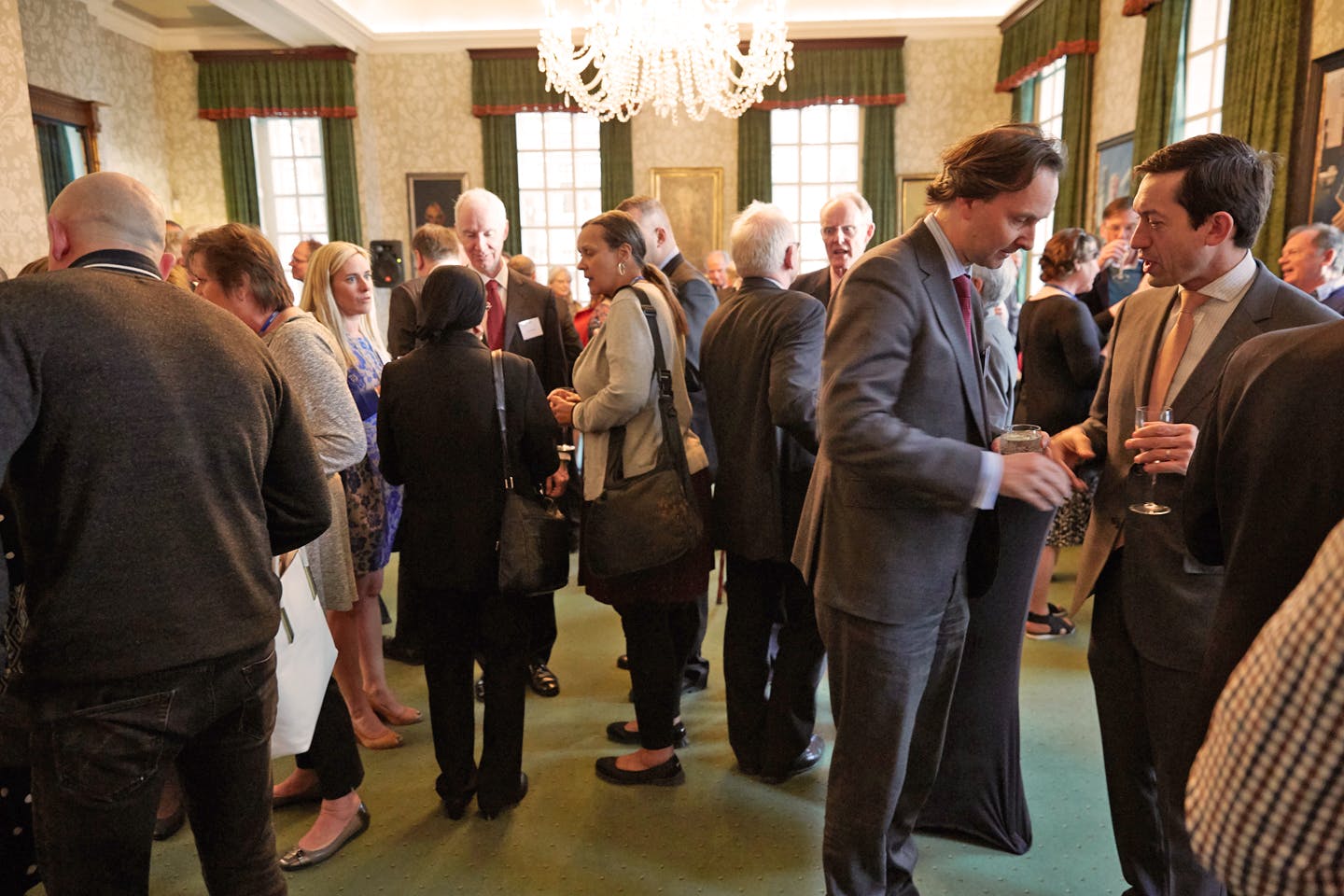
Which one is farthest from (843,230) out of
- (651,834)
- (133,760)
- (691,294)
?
(133,760)

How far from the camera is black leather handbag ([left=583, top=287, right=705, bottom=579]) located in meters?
2.47

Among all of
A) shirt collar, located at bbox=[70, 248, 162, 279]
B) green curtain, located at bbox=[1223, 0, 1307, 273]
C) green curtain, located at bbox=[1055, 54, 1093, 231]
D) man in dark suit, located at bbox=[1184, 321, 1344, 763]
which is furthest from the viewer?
green curtain, located at bbox=[1055, 54, 1093, 231]

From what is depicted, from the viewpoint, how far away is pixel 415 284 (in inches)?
149

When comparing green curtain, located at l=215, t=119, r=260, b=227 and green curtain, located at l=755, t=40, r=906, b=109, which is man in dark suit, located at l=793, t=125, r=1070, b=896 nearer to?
green curtain, located at l=755, t=40, r=906, b=109

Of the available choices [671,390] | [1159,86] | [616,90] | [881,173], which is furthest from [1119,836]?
[881,173]

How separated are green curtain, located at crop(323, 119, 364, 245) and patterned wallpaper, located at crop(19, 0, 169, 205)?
1.72 m

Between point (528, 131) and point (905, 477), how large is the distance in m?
9.59

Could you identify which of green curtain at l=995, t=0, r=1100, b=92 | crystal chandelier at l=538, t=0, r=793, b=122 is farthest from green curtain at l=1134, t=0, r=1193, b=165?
crystal chandelier at l=538, t=0, r=793, b=122

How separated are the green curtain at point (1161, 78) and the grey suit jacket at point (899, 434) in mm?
5427

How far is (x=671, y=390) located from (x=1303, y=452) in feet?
5.57

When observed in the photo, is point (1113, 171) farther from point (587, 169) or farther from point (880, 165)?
point (587, 169)

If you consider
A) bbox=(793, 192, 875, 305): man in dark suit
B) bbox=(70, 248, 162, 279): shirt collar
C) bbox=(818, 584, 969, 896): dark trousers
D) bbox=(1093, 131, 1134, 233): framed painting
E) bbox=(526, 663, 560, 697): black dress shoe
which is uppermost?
bbox=(1093, 131, 1134, 233): framed painting

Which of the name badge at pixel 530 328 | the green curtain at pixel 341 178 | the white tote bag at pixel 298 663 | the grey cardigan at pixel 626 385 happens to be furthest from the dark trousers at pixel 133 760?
the green curtain at pixel 341 178

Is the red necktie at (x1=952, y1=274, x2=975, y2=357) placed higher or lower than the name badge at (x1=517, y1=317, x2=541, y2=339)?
higher
